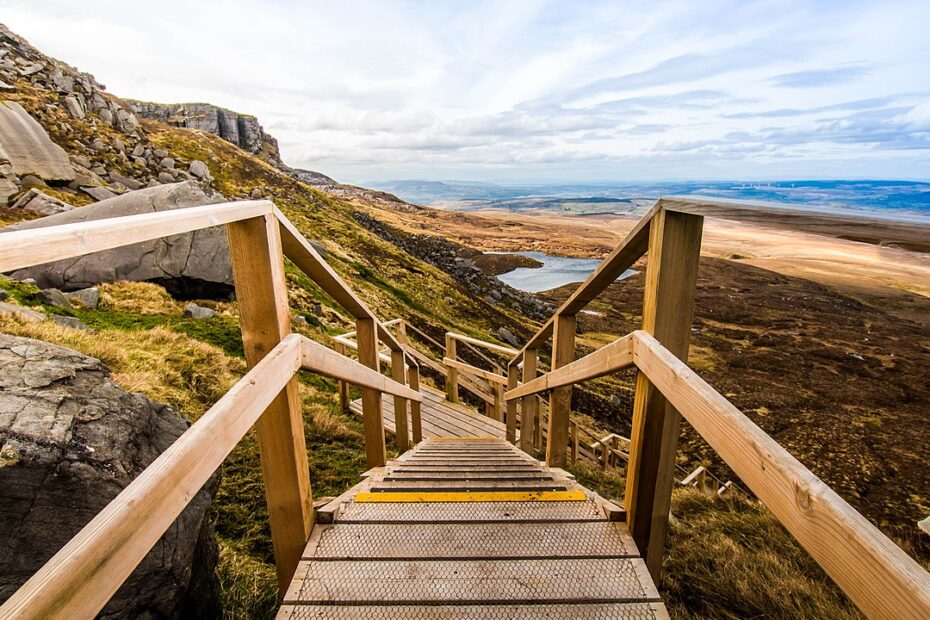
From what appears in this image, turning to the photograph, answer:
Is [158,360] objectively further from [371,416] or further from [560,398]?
[560,398]

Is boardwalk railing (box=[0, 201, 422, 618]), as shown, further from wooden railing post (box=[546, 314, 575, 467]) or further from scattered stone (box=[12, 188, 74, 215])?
scattered stone (box=[12, 188, 74, 215])

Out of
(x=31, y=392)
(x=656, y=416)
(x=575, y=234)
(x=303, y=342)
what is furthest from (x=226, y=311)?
(x=575, y=234)

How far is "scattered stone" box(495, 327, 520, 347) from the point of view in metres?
19.3

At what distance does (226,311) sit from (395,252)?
18811 millimetres

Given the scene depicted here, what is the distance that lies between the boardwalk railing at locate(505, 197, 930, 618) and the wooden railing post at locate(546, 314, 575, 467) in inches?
5.3

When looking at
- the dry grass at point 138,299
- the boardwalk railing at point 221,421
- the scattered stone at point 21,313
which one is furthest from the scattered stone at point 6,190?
the boardwalk railing at point 221,421

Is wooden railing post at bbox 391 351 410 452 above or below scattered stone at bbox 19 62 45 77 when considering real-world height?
below

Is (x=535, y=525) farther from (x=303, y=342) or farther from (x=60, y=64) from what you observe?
Answer: (x=60, y=64)

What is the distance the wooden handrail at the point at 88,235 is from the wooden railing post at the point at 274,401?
27 cm

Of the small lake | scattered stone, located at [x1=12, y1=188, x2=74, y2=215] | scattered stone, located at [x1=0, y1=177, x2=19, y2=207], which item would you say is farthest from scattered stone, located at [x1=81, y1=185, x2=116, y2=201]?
the small lake

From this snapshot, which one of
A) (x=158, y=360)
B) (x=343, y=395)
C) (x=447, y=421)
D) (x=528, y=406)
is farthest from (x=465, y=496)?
(x=447, y=421)

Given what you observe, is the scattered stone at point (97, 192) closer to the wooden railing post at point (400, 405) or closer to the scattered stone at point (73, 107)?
the scattered stone at point (73, 107)

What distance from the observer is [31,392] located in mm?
1723

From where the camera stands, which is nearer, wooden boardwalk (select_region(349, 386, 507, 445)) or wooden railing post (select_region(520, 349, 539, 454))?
wooden railing post (select_region(520, 349, 539, 454))
